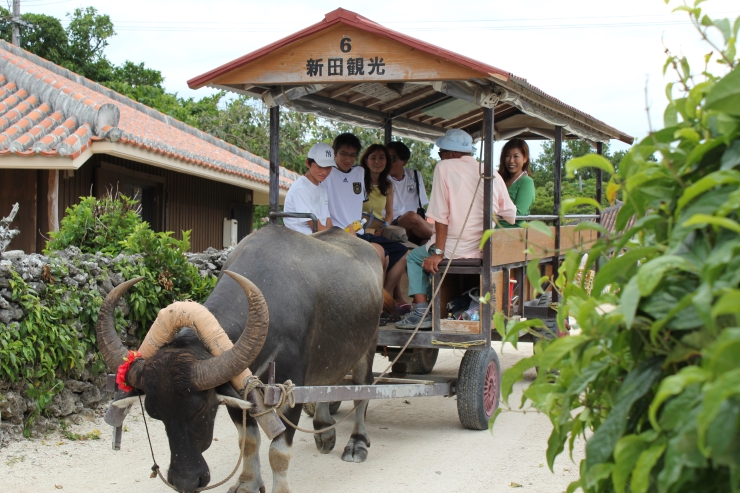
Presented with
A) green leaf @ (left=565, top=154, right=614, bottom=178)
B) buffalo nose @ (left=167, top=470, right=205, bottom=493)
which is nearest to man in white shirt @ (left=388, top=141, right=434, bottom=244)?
buffalo nose @ (left=167, top=470, right=205, bottom=493)

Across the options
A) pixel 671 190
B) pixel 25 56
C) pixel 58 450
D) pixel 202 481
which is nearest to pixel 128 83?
pixel 25 56

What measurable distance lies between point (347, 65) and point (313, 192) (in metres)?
1.19

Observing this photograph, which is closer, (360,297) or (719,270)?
(719,270)

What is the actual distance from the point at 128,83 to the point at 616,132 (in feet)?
65.8

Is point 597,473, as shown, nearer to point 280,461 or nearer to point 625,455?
point 625,455

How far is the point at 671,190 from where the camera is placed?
179 cm

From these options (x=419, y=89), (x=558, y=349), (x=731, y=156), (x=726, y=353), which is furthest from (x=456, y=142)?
(x=726, y=353)

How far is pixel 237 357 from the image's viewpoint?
12.1 ft

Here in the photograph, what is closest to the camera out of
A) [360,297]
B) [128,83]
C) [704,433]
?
[704,433]

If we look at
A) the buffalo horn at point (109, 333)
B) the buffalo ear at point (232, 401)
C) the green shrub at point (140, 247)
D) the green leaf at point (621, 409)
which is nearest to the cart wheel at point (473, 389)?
the buffalo ear at point (232, 401)

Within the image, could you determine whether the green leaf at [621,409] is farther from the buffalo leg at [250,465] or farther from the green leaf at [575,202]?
the buffalo leg at [250,465]

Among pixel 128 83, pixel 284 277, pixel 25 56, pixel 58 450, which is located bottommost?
pixel 58 450

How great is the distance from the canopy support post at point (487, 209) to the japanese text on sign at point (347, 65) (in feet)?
3.17

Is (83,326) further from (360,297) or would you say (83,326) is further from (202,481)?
(202,481)
